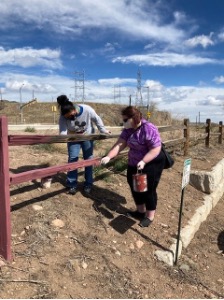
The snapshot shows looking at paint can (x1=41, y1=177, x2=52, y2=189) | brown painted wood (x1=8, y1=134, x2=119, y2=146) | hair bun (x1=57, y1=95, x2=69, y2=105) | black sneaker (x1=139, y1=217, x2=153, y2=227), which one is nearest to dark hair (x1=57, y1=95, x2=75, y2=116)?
hair bun (x1=57, y1=95, x2=69, y2=105)

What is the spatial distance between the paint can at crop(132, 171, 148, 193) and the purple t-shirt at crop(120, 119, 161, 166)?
35 centimetres

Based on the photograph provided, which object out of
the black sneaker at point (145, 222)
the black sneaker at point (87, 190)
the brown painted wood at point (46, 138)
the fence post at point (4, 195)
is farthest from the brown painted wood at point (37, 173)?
the black sneaker at point (145, 222)

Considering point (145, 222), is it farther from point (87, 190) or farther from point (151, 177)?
point (87, 190)

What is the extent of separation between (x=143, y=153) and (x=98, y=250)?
4.53 feet

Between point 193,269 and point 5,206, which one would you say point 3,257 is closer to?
point 5,206

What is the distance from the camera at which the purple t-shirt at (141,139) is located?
15.6 ft

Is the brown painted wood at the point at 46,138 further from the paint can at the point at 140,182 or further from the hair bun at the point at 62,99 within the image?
the paint can at the point at 140,182

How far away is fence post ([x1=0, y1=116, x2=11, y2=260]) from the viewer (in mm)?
3580

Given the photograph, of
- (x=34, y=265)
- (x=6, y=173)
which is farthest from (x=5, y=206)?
(x=34, y=265)

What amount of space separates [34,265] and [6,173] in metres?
0.98

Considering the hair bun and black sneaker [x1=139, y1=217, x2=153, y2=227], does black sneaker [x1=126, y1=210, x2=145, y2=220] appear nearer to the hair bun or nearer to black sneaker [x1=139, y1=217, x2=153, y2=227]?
black sneaker [x1=139, y1=217, x2=153, y2=227]

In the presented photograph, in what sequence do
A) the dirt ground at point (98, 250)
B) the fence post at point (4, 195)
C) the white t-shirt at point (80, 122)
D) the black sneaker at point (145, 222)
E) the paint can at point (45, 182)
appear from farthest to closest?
1. the white t-shirt at point (80, 122)
2. the paint can at point (45, 182)
3. the black sneaker at point (145, 222)
4. the dirt ground at point (98, 250)
5. the fence post at point (4, 195)

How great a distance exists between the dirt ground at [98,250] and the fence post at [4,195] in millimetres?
185

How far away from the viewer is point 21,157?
23.1 feet
